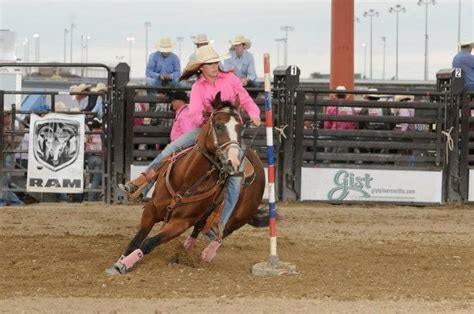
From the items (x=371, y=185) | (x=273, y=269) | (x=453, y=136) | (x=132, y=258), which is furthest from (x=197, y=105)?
(x=453, y=136)

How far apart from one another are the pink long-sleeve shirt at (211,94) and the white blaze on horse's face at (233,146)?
62 centimetres

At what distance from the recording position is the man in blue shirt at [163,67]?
13.8 metres

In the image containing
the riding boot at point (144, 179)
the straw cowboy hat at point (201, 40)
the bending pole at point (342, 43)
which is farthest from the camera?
the bending pole at point (342, 43)

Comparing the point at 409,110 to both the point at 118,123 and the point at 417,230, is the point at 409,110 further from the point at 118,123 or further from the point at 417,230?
the point at 118,123

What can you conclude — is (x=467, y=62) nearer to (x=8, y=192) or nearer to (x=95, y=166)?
(x=95, y=166)

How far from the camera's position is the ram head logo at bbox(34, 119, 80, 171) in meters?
13.5

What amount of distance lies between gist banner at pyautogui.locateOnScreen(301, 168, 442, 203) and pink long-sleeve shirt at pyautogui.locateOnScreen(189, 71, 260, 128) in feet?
18.3

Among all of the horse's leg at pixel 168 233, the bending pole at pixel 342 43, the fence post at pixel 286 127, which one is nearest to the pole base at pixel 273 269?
the horse's leg at pixel 168 233

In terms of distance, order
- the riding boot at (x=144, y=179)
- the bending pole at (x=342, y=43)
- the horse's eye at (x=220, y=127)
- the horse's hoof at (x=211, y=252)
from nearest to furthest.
A: 1. the horse's eye at (x=220, y=127)
2. the horse's hoof at (x=211, y=252)
3. the riding boot at (x=144, y=179)
4. the bending pole at (x=342, y=43)

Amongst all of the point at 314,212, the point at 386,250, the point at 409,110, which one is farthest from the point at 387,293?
the point at 409,110

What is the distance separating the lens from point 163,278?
25.5ft

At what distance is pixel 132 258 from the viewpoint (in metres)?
7.98

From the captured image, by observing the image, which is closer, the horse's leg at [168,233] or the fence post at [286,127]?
the horse's leg at [168,233]

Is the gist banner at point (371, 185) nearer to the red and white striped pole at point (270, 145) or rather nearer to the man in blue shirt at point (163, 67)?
the man in blue shirt at point (163, 67)
